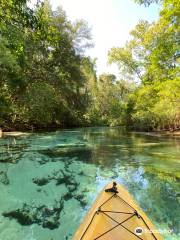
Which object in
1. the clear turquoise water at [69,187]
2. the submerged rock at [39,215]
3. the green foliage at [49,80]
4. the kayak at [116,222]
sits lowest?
the submerged rock at [39,215]

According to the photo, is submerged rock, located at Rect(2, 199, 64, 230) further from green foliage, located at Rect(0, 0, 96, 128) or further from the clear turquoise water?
green foliage, located at Rect(0, 0, 96, 128)

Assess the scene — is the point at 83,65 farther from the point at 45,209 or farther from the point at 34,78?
the point at 45,209

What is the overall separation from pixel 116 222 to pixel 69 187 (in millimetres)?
3861

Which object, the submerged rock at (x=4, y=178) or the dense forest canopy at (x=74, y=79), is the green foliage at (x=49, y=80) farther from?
the submerged rock at (x=4, y=178)

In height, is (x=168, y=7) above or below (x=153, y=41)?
below

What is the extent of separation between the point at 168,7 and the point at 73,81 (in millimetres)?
20257

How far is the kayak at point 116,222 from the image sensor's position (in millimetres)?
3317

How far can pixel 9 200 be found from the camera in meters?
6.25

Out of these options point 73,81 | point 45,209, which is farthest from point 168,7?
point 73,81

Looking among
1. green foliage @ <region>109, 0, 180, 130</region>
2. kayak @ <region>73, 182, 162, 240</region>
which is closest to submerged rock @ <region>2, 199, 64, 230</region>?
kayak @ <region>73, 182, 162, 240</region>

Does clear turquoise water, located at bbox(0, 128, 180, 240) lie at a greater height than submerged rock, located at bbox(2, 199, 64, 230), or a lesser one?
greater

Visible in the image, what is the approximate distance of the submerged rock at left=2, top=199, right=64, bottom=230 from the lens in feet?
16.1

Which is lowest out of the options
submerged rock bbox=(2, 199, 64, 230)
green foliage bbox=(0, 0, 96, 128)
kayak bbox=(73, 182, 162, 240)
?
submerged rock bbox=(2, 199, 64, 230)

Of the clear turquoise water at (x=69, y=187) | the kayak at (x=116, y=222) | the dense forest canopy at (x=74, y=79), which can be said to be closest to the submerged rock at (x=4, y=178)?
the clear turquoise water at (x=69, y=187)
